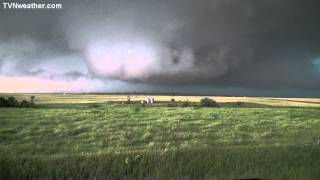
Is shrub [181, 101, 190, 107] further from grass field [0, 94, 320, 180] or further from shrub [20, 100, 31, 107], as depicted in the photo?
shrub [20, 100, 31, 107]

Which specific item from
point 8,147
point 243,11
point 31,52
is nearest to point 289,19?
point 243,11

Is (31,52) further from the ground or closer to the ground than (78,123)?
further from the ground

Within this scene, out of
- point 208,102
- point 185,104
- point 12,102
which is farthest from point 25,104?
point 208,102

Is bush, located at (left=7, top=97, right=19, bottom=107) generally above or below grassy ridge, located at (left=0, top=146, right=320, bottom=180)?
above

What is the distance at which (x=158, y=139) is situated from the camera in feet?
17.5

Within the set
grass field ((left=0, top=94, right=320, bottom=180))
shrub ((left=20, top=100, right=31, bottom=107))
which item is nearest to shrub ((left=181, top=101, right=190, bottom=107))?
grass field ((left=0, top=94, right=320, bottom=180))

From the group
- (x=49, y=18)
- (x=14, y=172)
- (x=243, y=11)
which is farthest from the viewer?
(x=243, y=11)

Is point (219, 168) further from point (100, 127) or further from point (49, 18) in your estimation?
point (49, 18)

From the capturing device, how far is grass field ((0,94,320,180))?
16.5 feet

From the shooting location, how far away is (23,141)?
16.6ft

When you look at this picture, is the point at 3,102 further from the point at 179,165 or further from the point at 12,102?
the point at 179,165

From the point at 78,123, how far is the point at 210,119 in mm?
1299

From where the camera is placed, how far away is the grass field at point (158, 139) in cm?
504

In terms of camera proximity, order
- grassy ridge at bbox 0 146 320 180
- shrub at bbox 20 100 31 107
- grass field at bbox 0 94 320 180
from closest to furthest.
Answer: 1. grassy ridge at bbox 0 146 320 180
2. grass field at bbox 0 94 320 180
3. shrub at bbox 20 100 31 107
